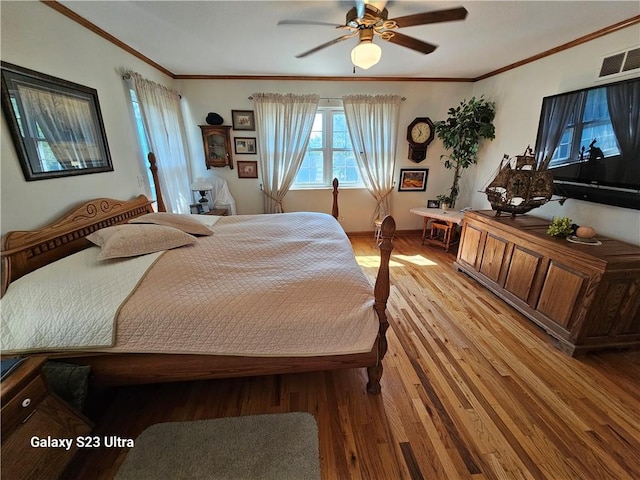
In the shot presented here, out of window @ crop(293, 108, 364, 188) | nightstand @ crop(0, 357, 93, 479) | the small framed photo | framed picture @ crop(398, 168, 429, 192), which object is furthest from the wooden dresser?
the small framed photo

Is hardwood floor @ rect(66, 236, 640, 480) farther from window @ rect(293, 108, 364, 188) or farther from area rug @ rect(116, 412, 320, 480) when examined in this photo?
window @ rect(293, 108, 364, 188)

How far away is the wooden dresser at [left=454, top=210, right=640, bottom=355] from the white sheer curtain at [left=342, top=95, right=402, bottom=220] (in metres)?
1.94

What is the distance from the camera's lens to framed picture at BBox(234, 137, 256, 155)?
3.86 metres

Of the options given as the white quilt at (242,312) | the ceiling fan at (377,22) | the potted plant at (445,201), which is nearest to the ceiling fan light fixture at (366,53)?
the ceiling fan at (377,22)

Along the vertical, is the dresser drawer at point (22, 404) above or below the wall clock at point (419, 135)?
below

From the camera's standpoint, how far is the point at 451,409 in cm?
149

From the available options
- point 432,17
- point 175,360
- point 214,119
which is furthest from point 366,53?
point 214,119

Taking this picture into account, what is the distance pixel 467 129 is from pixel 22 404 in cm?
457

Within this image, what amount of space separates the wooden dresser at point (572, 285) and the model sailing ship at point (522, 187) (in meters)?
0.19

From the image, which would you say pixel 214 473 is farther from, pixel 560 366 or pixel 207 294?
pixel 560 366

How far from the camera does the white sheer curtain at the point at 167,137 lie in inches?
106

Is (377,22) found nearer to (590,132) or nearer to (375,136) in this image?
(590,132)

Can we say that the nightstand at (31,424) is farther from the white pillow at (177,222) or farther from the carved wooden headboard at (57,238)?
the white pillow at (177,222)

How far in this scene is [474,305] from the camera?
249cm
